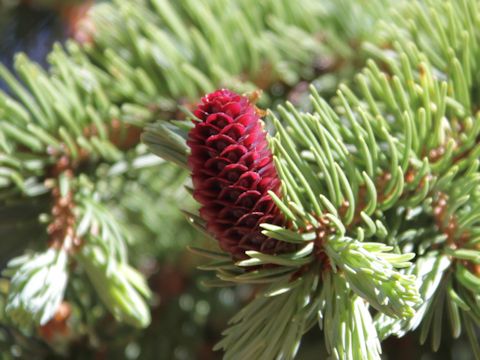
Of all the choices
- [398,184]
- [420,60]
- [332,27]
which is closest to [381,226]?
[398,184]

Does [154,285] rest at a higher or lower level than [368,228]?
lower

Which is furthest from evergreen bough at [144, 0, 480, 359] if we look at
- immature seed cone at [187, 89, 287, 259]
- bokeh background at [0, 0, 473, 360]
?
bokeh background at [0, 0, 473, 360]

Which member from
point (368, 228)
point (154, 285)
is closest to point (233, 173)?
point (368, 228)

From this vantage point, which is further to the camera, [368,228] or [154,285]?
[154,285]

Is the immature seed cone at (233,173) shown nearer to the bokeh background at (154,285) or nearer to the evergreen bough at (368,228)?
the evergreen bough at (368,228)

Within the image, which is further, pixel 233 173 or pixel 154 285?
pixel 154 285

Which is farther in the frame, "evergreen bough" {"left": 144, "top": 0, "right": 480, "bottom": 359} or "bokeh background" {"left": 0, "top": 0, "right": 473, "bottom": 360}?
"bokeh background" {"left": 0, "top": 0, "right": 473, "bottom": 360}

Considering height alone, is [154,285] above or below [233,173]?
below

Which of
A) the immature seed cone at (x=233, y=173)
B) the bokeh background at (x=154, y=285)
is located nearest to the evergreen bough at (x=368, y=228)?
the immature seed cone at (x=233, y=173)

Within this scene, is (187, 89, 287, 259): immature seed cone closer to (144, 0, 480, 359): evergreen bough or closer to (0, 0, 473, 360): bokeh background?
(144, 0, 480, 359): evergreen bough

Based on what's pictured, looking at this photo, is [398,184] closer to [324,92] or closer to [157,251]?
[324,92]

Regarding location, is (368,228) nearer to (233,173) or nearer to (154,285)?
(233,173)
